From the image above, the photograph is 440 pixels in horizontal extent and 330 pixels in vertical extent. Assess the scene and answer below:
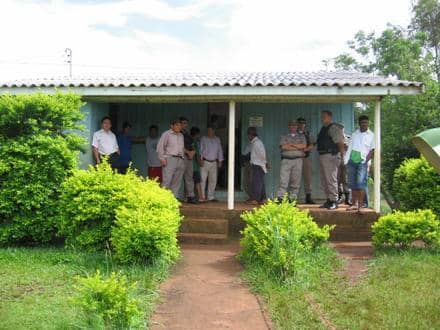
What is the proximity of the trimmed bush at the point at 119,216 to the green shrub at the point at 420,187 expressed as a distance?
418 cm

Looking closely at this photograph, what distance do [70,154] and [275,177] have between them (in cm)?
475

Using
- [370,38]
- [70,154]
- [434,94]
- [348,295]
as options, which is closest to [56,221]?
[70,154]

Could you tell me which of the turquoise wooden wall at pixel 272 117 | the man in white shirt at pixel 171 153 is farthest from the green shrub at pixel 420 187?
the man in white shirt at pixel 171 153

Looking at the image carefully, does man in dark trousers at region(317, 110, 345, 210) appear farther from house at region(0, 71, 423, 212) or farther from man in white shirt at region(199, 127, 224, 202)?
man in white shirt at region(199, 127, 224, 202)

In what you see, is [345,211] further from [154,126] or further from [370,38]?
[370,38]

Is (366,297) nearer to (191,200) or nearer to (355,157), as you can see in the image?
(355,157)

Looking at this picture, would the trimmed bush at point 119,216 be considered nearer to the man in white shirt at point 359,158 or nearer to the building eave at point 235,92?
the building eave at point 235,92

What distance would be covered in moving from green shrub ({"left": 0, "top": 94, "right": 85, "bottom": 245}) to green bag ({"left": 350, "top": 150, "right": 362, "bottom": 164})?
15.5 feet

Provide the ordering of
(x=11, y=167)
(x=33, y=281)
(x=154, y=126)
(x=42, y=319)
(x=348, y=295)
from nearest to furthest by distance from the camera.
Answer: (x=42, y=319), (x=348, y=295), (x=33, y=281), (x=11, y=167), (x=154, y=126)

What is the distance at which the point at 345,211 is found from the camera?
28.2ft

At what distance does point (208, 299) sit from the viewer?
5.31 m

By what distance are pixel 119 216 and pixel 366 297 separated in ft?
10.4

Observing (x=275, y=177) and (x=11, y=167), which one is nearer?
(x=11, y=167)

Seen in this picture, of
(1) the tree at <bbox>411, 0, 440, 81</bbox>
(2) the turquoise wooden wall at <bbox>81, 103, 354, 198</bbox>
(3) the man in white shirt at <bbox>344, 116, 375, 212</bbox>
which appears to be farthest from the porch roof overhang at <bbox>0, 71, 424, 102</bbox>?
(1) the tree at <bbox>411, 0, 440, 81</bbox>
